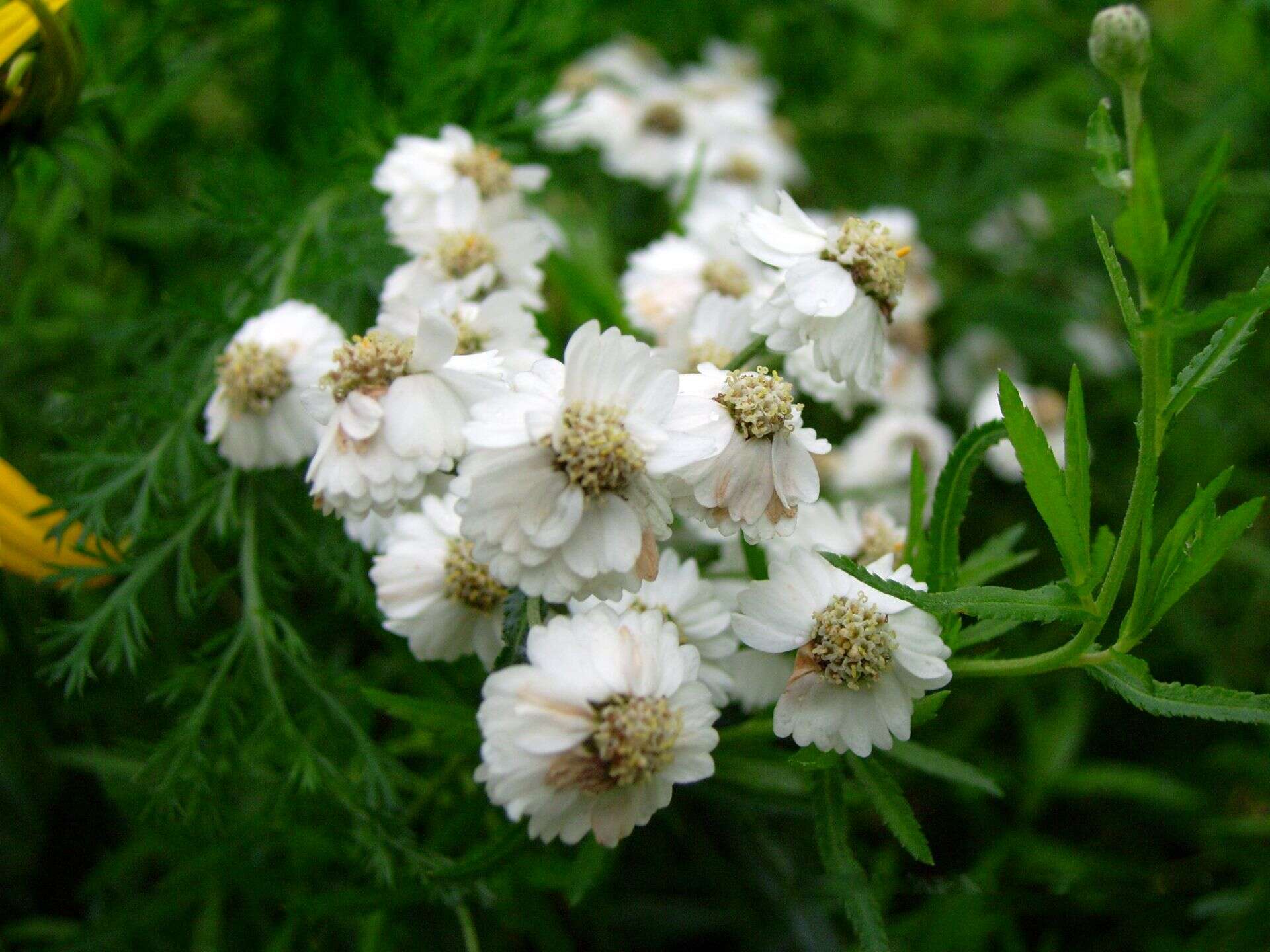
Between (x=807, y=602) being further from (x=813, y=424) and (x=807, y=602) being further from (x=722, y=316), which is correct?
(x=813, y=424)

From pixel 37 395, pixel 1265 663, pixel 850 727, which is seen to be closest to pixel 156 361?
pixel 37 395

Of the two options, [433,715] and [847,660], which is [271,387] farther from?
[847,660]

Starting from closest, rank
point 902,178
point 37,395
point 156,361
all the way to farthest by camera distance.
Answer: point 156,361
point 37,395
point 902,178

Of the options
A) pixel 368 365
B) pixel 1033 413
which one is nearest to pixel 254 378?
pixel 368 365

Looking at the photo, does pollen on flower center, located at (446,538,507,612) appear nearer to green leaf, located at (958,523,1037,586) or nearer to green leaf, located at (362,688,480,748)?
green leaf, located at (362,688,480,748)

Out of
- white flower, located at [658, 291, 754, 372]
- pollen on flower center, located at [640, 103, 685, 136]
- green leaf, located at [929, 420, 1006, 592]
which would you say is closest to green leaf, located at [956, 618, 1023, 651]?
green leaf, located at [929, 420, 1006, 592]
